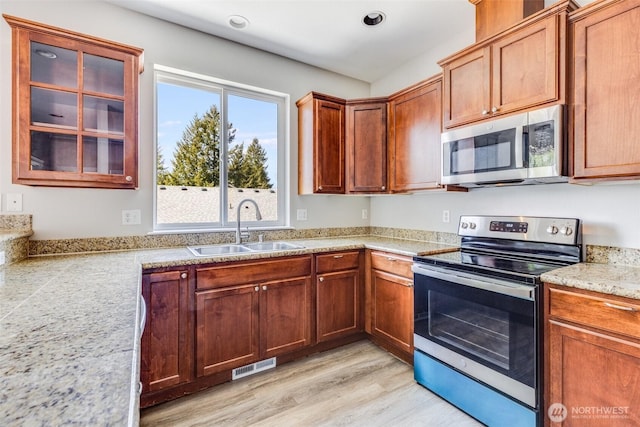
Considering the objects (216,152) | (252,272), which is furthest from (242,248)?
(216,152)

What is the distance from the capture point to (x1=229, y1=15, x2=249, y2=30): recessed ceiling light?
7.64ft

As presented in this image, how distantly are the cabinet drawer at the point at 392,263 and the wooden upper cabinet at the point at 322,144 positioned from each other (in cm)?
74

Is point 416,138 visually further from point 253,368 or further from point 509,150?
point 253,368

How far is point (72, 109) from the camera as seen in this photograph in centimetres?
184

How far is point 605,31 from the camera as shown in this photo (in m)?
1.53

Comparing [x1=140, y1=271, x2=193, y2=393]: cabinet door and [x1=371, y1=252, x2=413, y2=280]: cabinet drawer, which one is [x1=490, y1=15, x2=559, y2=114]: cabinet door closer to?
[x1=371, y1=252, x2=413, y2=280]: cabinet drawer

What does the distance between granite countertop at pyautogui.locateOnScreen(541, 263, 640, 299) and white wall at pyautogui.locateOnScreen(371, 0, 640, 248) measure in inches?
9.1

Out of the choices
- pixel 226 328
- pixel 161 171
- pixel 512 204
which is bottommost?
pixel 226 328

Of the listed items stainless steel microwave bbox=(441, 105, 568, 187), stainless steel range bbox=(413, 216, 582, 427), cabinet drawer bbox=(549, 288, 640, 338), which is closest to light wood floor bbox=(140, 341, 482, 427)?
stainless steel range bbox=(413, 216, 582, 427)

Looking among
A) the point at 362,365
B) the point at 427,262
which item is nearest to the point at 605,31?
the point at 427,262

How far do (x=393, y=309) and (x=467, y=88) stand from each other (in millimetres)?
1702

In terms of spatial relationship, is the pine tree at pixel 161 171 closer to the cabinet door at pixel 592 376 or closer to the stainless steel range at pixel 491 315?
the stainless steel range at pixel 491 315

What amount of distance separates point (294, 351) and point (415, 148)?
6.33 feet

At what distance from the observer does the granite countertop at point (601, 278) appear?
128cm
